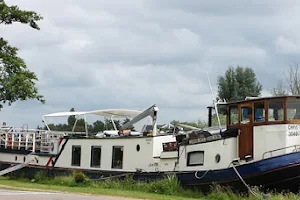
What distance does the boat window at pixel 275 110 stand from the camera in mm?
22578

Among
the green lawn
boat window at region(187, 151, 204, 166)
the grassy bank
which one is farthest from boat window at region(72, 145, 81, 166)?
boat window at region(187, 151, 204, 166)

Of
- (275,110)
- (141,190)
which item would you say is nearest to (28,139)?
(141,190)

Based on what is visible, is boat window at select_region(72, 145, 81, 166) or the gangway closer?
boat window at select_region(72, 145, 81, 166)

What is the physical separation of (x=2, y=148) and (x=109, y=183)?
11.7m

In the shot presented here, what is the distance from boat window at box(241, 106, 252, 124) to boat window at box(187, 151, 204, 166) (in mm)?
2641

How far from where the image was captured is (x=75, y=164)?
31359 millimetres

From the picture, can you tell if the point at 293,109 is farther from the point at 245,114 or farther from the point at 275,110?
the point at 245,114

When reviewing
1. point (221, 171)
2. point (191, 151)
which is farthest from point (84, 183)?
point (221, 171)

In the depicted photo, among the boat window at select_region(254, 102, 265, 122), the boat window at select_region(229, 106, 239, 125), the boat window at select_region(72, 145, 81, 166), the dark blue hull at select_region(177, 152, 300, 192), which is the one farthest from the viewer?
the boat window at select_region(72, 145, 81, 166)

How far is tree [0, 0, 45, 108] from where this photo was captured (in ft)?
108

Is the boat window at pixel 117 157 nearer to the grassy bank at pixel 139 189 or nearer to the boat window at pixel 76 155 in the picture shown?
the grassy bank at pixel 139 189

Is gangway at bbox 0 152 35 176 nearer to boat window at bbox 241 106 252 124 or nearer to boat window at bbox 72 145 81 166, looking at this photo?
boat window at bbox 72 145 81 166

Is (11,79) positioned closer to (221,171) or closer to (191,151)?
(191,151)

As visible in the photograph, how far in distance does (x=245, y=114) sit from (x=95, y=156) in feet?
32.2
